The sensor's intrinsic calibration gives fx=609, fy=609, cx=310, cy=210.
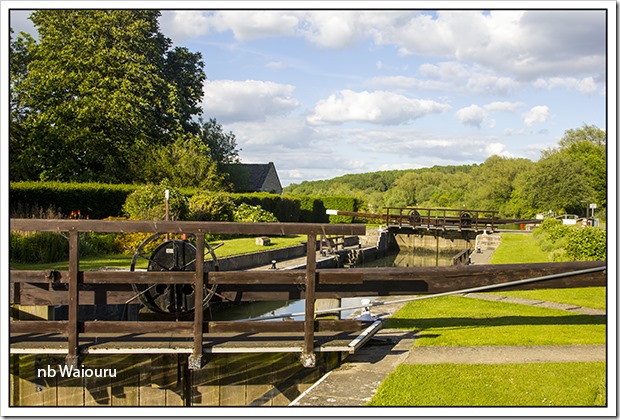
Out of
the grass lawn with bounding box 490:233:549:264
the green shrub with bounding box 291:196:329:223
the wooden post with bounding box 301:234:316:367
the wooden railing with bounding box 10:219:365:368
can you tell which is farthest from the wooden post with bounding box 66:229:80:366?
the green shrub with bounding box 291:196:329:223

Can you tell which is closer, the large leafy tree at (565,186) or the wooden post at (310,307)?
the wooden post at (310,307)

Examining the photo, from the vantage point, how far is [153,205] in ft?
65.4

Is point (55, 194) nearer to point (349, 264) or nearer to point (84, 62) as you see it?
point (84, 62)

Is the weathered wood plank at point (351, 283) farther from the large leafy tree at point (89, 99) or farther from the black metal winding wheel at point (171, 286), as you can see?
the large leafy tree at point (89, 99)

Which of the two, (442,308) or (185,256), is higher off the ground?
(185,256)

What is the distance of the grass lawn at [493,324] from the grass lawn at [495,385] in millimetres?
974

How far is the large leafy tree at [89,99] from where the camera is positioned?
25.6m

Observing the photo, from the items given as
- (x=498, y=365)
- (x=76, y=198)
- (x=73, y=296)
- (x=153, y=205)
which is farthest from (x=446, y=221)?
(x=73, y=296)

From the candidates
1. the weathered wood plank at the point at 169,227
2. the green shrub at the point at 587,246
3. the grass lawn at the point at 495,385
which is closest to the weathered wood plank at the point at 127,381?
the weathered wood plank at the point at 169,227

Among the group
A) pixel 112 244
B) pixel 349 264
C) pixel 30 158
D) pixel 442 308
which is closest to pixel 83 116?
pixel 30 158

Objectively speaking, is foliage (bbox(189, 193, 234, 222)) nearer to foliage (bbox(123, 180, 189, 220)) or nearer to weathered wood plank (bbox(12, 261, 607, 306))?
foliage (bbox(123, 180, 189, 220))

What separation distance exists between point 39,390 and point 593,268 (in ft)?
20.4

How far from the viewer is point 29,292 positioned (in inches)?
255

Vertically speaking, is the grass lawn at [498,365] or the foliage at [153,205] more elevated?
the foliage at [153,205]
